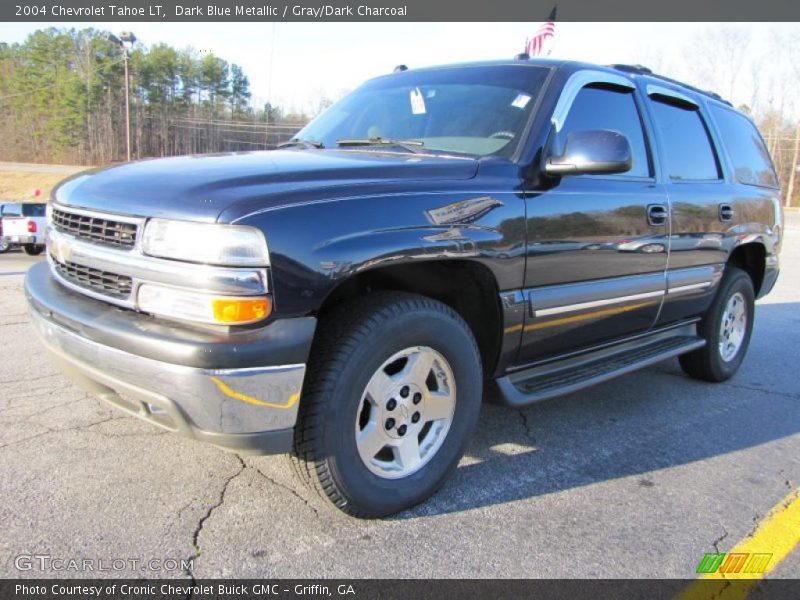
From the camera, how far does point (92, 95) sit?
54.5m

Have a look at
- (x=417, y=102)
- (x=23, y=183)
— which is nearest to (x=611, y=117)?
(x=417, y=102)

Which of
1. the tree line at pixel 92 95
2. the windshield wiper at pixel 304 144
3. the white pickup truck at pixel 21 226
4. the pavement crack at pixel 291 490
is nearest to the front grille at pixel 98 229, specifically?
the pavement crack at pixel 291 490

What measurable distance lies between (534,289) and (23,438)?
8.56ft

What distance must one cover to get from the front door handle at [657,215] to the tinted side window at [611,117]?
0.21 meters

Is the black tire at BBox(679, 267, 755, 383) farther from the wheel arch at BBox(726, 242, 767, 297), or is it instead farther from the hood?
the hood

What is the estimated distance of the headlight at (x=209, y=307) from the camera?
2.03 meters

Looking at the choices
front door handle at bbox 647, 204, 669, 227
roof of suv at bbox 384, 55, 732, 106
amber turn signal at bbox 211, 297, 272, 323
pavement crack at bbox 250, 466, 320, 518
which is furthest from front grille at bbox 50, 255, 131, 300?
front door handle at bbox 647, 204, 669, 227

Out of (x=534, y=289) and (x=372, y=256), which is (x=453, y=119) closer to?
(x=534, y=289)

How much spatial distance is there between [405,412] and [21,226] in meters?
14.6

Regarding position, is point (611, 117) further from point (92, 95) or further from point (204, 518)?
point (92, 95)

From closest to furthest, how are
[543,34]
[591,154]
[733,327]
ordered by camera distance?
[591,154]
[733,327]
[543,34]

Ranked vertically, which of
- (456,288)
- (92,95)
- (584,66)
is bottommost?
(456,288)

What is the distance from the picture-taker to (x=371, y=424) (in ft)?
8.14

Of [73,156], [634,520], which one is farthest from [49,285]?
[73,156]
